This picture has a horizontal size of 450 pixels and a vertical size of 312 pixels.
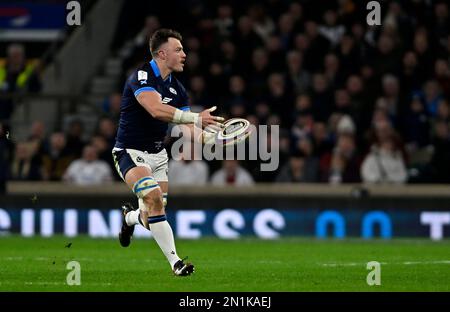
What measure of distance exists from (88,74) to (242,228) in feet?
22.4

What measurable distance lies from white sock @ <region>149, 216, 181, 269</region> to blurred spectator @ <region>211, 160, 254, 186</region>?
8.54 meters

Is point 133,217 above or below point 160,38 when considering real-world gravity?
below

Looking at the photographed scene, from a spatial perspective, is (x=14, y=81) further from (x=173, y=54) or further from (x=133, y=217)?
(x=173, y=54)

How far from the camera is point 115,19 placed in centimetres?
2628

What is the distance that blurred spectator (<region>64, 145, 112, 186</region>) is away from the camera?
71.9ft

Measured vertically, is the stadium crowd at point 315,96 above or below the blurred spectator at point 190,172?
above

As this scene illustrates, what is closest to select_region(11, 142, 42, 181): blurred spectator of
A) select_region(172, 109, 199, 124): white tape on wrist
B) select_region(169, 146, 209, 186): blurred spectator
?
select_region(169, 146, 209, 186): blurred spectator

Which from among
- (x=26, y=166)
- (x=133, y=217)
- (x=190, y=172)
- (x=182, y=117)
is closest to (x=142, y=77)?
(x=182, y=117)

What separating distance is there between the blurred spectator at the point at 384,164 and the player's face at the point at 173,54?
819 centimetres

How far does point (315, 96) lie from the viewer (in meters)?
22.4

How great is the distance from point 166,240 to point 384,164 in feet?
29.0

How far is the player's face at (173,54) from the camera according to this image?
13180 mm

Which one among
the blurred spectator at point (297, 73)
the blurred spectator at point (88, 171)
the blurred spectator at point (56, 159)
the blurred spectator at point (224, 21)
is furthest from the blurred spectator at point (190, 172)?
the blurred spectator at point (224, 21)

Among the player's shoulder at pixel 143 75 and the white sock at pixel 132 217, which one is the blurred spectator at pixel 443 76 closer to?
the white sock at pixel 132 217
